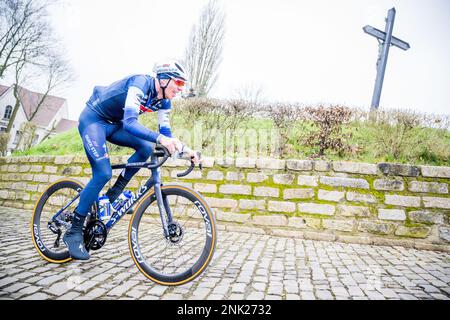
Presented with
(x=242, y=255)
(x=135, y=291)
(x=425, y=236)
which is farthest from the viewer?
(x=425, y=236)

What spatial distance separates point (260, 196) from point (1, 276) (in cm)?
388

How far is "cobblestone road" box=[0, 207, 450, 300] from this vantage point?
236 cm

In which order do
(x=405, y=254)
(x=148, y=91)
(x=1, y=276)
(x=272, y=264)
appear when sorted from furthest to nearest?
(x=405, y=254) < (x=272, y=264) < (x=148, y=91) < (x=1, y=276)

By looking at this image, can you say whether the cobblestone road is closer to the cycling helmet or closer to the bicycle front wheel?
the bicycle front wheel

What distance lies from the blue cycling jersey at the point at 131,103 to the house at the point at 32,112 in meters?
35.7

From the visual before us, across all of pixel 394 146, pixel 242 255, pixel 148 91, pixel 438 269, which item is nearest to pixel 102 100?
pixel 148 91

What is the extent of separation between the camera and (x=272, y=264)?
3.34m

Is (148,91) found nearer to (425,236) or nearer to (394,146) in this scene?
(425,236)

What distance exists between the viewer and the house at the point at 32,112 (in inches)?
1578

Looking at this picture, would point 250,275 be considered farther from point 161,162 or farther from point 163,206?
point 161,162

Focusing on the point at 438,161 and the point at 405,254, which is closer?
the point at 405,254

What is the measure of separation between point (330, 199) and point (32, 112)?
53.2 meters

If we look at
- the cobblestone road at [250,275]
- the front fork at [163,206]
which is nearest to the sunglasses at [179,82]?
the front fork at [163,206]

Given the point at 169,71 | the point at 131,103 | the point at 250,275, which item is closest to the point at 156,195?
the point at 131,103
